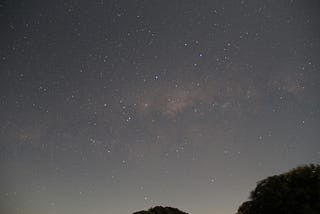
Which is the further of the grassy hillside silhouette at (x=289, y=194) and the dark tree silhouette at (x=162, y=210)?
the dark tree silhouette at (x=162, y=210)

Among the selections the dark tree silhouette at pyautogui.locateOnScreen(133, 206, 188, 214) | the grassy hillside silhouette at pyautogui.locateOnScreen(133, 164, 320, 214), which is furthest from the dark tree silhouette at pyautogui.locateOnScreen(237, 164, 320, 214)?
the dark tree silhouette at pyautogui.locateOnScreen(133, 206, 188, 214)

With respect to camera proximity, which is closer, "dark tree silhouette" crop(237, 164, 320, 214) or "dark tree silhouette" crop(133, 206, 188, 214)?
"dark tree silhouette" crop(237, 164, 320, 214)

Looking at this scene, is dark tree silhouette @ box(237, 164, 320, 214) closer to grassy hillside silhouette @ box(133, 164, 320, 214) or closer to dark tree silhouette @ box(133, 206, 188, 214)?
A: grassy hillside silhouette @ box(133, 164, 320, 214)

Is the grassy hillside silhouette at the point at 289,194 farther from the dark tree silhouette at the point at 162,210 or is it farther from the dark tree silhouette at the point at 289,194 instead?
the dark tree silhouette at the point at 162,210

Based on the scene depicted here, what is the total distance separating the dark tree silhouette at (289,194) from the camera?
28.4m

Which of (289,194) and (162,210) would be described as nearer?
(289,194)

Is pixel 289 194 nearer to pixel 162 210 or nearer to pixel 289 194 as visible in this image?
pixel 289 194

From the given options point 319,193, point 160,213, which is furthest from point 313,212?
point 160,213

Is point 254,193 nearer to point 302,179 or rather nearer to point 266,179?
point 266,179

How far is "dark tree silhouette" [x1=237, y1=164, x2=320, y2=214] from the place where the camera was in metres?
28.4

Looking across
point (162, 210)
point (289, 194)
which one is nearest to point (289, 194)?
point (289, 194)

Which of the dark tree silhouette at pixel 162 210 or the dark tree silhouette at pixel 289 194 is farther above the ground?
the dark tree silhouette at pixel 162 210

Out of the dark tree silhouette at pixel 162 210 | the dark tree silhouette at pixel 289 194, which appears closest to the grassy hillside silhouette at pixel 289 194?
the dark tree silhouette at pixel 289 194

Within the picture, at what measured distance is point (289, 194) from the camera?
1146 inches
